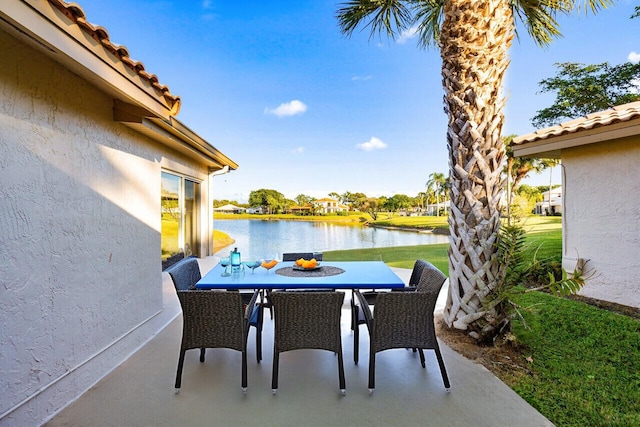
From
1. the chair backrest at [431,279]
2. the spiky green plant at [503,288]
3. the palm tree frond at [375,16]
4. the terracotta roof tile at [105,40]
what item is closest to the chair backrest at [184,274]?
the terracotta roof tile at [105,40]

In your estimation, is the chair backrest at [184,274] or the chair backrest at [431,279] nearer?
the chair backrest at [431,279]

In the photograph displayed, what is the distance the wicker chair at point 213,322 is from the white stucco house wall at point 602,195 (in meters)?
5.28

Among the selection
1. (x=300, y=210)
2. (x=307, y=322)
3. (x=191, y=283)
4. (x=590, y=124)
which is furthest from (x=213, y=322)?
(x=300, y=210)

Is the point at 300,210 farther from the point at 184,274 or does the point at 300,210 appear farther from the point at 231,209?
the point at 184,274

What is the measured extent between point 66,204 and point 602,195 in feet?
22.6

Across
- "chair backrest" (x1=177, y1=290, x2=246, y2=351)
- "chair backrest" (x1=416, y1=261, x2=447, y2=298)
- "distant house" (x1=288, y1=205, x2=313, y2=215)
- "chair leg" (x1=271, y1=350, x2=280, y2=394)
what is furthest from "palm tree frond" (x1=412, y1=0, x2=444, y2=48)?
"distant house" (x1=288, y1=205, x2=313, y2=215)

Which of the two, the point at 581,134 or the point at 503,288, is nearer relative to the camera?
the point at 503,288

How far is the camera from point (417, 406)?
2.58m

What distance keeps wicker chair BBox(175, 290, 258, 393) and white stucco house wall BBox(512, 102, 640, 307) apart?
5276 millimetres

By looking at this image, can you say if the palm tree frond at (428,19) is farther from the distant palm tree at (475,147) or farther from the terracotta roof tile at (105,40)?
the terracotta roof tile at (105,40)

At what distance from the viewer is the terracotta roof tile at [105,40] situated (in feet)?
6.79

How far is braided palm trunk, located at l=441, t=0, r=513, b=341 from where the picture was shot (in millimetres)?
3652

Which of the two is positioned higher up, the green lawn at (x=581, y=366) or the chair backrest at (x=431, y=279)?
the chair backrest at (x=431, y=279)

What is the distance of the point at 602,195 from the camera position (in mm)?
5004
